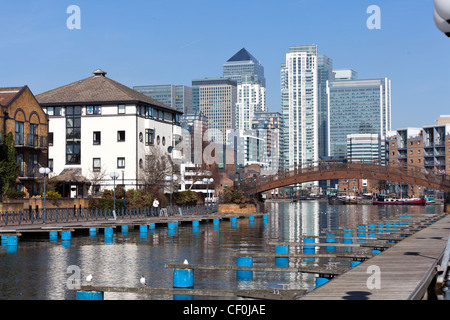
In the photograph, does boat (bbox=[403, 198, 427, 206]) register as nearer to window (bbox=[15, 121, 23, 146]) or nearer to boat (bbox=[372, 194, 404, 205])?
boat (bbox=[372, 194, 404, 205])

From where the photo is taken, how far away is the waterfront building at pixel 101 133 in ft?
261

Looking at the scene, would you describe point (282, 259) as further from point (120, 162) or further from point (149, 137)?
point (149, 137)

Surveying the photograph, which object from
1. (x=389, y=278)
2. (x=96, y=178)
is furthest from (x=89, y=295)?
(x=96, y=178)

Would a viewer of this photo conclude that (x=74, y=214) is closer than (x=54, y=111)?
Yes

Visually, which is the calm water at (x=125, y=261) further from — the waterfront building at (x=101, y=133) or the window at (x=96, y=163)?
the window at (x=96, y=163)

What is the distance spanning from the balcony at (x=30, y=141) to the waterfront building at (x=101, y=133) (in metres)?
13.4

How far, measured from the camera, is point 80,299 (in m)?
16.5

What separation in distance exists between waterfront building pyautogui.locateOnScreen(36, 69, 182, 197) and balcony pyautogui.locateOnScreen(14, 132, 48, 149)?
1337 centimetres

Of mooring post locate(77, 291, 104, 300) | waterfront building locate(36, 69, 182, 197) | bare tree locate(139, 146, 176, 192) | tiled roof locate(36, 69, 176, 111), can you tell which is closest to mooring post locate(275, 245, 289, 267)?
mooring post locate(77, 291, 104, 300)

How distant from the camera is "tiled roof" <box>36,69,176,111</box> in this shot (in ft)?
266

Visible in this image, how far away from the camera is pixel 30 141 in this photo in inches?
2463

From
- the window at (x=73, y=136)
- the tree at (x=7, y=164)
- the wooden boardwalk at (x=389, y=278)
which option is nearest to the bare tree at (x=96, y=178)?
the window at (x=73, y=136)

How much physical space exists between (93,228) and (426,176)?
52.2 metres

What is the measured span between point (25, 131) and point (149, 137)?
23071 millimetres
